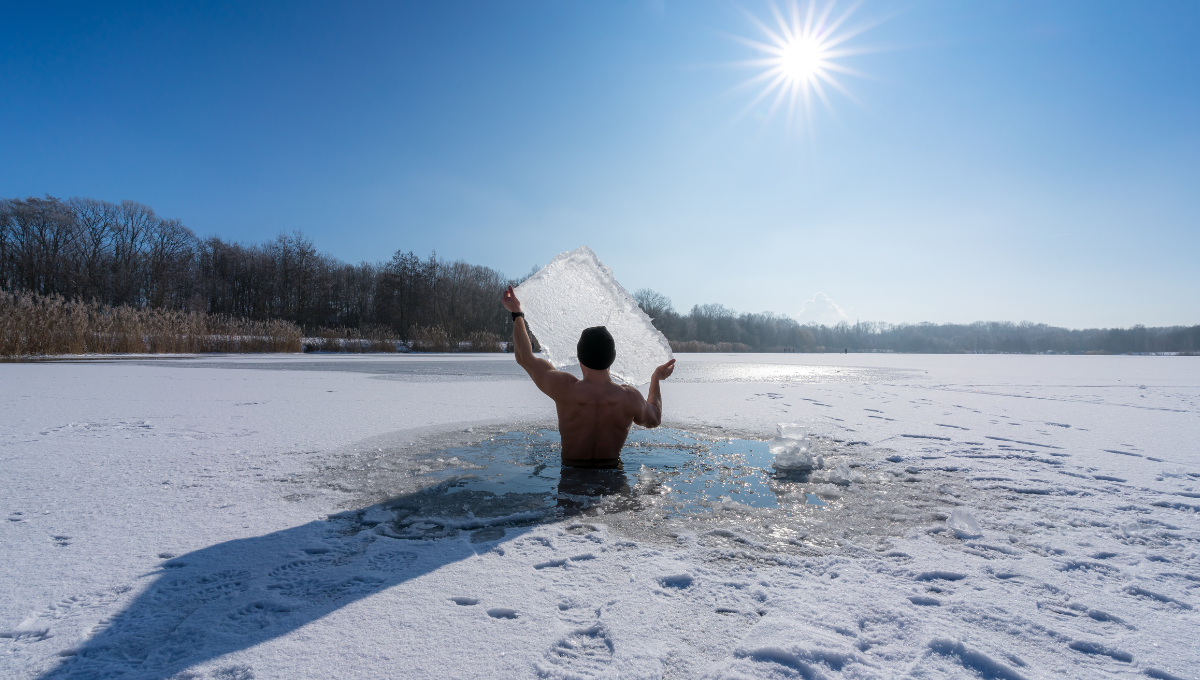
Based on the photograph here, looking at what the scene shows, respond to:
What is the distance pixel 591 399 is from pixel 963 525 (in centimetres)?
215

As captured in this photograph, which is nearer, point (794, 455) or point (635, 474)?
point (635, 474)

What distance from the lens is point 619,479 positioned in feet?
11.0

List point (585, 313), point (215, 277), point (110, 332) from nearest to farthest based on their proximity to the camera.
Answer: point (585, 313)
point (110, 332)
point (215, 277)

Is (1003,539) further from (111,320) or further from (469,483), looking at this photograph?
(111,320)

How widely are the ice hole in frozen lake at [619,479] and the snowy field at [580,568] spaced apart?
0.20 ft

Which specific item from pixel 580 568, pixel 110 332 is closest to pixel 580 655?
pixel 580 568

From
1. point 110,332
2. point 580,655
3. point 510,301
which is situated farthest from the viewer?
point 110,332

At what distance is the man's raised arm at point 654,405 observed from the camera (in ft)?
11.8

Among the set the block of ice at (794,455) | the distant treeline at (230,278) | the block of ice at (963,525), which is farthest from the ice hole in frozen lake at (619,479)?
the distant treeline at (230,278)

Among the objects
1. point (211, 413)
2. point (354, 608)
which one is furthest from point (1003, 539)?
point (211, 413)

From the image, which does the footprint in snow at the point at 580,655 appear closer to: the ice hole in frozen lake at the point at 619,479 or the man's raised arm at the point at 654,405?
the ice hole in frozen lake at the point at 619,479

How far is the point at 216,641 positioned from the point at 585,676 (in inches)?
40.1

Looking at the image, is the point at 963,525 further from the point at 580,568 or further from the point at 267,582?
the point at 267,582

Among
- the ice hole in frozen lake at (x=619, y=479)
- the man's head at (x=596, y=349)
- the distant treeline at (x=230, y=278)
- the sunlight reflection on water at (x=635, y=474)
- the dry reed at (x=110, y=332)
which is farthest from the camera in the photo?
the distant treeline at (x=230, y=278)
